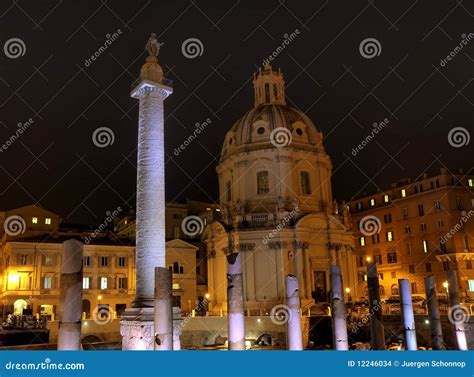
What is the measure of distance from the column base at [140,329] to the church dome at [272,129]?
1092 inches

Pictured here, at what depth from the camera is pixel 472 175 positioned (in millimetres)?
55844

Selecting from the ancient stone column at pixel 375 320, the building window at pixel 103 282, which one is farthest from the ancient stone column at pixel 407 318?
the building window at pixel 103 282

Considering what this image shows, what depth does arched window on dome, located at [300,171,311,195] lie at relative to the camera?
49.3m

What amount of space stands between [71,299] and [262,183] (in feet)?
109

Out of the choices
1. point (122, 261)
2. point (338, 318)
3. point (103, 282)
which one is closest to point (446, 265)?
point (122, 261)

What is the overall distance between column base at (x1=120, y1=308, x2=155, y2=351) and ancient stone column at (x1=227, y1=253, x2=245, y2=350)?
3.70m

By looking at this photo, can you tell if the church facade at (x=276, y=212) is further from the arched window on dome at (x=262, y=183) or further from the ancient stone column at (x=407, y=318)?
the ancient stone column at (x=407, y=318)

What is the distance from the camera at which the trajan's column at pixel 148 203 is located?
23.3m

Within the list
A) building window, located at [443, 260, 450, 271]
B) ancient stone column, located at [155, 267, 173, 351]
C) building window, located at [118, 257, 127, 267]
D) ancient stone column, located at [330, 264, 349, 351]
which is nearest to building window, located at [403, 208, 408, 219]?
building window, located at [443, 260, 450, 271]

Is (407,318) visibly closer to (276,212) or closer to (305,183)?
(276,212)

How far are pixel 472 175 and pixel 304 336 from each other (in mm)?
31163

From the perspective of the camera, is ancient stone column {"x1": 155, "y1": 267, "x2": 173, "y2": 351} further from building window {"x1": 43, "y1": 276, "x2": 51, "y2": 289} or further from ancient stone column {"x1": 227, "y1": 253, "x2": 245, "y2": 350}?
building window {"x1": 43, "y1": 276, "x2": 51, "y2": 289}
